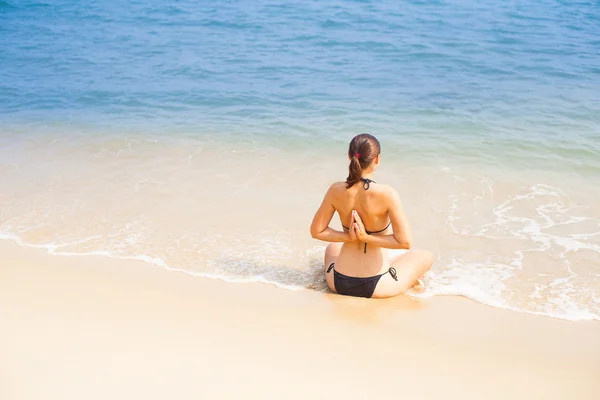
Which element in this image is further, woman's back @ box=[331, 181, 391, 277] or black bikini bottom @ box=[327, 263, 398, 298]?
black bikini bottom @ box=[327, 263, 398, 298]

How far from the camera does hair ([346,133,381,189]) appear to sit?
426 cm

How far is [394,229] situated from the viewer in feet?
14.8

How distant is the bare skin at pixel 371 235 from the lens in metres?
4.46

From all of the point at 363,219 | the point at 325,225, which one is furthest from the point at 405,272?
the point at 325,225

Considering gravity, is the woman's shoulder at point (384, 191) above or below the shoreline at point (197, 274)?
above

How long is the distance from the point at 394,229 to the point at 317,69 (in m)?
8.42

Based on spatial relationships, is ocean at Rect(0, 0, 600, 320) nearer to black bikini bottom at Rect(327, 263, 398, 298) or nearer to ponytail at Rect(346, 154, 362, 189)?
black bikini bottom at Rect(327, 263, 398, 298)

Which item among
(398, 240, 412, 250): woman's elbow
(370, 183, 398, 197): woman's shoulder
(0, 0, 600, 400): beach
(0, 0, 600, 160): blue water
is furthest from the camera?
(0, 0, 600, 160): blue water

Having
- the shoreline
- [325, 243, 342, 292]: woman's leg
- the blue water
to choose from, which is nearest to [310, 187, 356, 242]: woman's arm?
[325, 243, 342, 292]: woman's leg

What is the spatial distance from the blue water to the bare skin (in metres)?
4.25

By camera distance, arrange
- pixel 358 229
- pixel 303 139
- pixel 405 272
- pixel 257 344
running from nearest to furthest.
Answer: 1. pixel 257 344
2. pixel 358 229
3. pixel 405 272
4. pixel 303 139

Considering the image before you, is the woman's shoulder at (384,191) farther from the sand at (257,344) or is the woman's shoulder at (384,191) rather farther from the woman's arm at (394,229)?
the sand at (257,344)

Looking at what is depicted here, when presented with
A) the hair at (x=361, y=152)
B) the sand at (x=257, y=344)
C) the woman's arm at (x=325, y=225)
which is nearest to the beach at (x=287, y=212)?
the sand at (x=257, y=344)

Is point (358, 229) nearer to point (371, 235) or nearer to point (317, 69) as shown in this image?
point (371, 235)
